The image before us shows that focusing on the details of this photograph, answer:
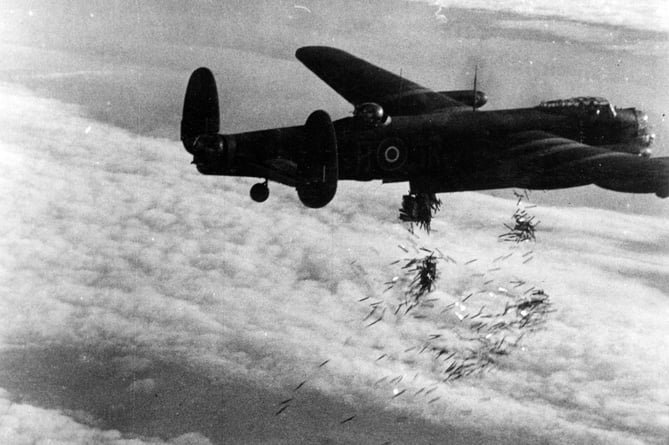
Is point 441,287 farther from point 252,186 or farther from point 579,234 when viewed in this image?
point 252,186

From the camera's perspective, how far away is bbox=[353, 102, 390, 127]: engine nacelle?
43.9 ft

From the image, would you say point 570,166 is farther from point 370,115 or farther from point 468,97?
point 370,115

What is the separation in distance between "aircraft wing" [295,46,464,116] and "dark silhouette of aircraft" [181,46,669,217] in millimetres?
1516

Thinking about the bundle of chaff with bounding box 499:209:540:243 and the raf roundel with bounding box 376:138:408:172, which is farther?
the bundle of chaff with bounding box 499:209:540:243

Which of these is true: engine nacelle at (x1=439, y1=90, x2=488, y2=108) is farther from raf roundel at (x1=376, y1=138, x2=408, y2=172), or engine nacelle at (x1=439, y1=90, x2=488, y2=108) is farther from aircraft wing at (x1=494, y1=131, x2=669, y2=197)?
raf roundel at (x1=376, y1=138, x2=408, y2=172)

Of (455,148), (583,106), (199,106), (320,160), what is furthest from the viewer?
(583,106)

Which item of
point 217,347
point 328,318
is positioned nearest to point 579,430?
point 328,318

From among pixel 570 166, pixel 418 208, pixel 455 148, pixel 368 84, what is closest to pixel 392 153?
pixel 455 148

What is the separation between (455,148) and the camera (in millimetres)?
13617

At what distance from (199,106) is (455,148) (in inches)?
255

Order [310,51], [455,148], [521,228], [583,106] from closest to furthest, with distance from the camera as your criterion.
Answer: [455,148] < [583,106] < [521,228] < [310,51]

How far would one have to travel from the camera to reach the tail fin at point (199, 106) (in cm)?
1298

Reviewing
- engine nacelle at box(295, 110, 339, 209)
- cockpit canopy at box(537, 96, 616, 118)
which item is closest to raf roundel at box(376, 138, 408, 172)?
engine nacelle at box(295, 110, 339, 209)

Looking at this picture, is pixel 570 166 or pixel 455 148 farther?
pixel 455 148
